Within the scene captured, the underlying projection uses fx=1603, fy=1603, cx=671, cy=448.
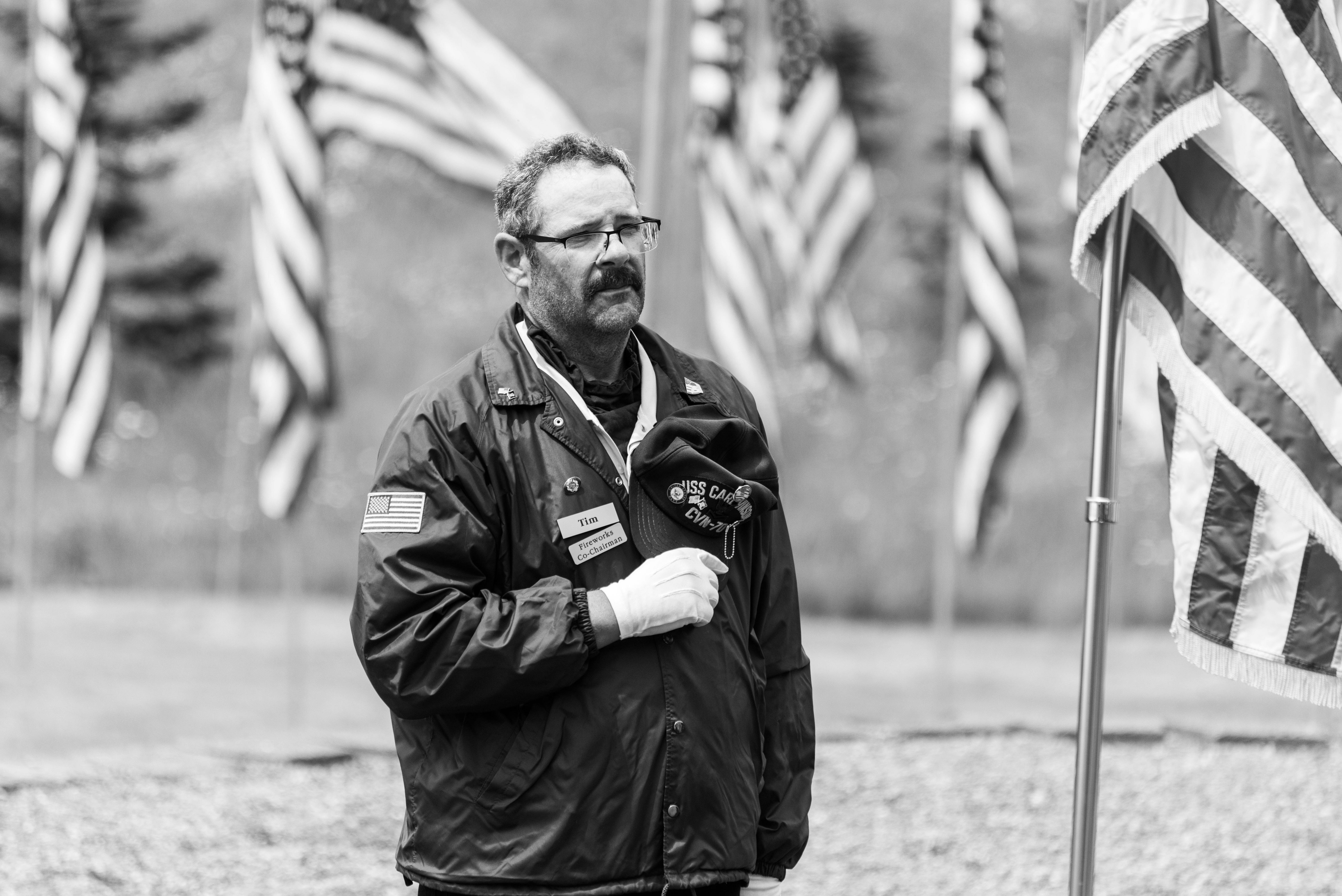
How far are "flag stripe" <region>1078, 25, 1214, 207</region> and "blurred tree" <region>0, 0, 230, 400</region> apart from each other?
1551cm

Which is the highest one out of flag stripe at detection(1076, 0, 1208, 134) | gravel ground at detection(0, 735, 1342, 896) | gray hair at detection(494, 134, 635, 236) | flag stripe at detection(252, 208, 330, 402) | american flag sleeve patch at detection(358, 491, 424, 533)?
flag stripe at detection(1076, 0, 1208, 134)

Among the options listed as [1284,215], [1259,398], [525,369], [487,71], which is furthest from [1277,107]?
[487,71]

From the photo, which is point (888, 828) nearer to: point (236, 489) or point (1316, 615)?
point (1316, 615)

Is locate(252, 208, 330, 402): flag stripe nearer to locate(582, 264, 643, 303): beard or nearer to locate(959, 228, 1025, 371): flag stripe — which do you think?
locate(959, 228, 1025, 371): flag stripe

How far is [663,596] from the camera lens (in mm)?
2471

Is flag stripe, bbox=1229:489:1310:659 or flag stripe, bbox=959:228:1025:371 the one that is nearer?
flag stripe, bbox=1229:489:1310:659

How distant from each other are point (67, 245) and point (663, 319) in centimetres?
488

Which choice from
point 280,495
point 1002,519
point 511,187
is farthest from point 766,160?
point 511,187

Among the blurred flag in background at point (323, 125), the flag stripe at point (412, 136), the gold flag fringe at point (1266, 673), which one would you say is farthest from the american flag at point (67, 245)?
the gold flag fringe at point (1266, 673)

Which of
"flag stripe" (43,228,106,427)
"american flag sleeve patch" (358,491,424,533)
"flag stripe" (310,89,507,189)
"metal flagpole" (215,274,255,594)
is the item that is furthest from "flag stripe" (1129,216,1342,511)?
"metal flagpole" (215,274,255,594)

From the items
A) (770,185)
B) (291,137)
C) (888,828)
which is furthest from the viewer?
(770,185)

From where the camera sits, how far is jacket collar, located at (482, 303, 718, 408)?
2619 mm

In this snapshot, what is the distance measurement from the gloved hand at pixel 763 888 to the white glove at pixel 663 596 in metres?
0.55

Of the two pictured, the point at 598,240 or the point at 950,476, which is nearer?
the point at 598,240
